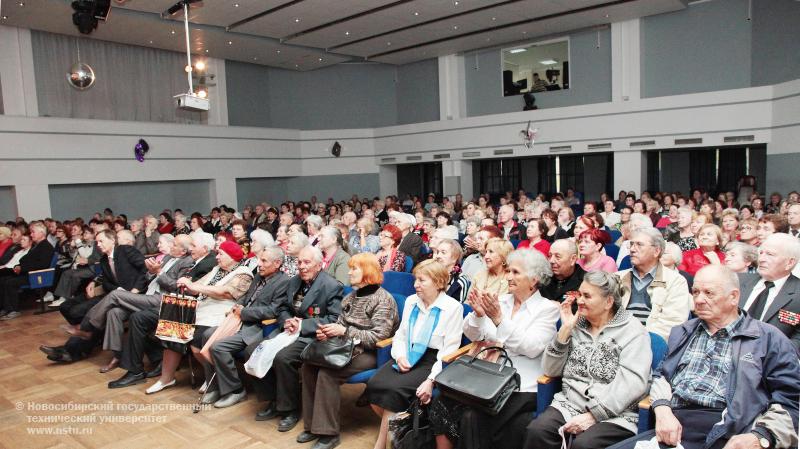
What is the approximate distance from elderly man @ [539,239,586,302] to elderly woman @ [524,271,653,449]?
3.16ft

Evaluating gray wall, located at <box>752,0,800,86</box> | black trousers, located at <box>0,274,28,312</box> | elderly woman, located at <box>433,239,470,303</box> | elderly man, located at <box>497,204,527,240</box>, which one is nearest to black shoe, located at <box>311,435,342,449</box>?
elderly woman, located at <box>433,239,470,303</box>

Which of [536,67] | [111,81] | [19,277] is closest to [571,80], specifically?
[536,67]

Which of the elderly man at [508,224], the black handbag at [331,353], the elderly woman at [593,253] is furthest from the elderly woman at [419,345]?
the elderly man at [508,224]

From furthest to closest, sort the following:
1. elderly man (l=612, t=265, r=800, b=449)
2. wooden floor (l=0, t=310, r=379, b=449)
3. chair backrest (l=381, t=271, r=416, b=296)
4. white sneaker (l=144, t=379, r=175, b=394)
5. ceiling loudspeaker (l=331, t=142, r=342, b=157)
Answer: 1. ceiling loudspeaker (l=331, t=142, r=342, b=157)
2. chair backrest (l=381, t=271, r=416, b=296)
3. white sneaker (l=144, t=379, r=175, b=394)
4. wooden floor (l=0, t=310, r=379, b=449)
5. elderly man (l=612, t=265, r=800, b=449)

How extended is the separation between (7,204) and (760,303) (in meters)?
14.3

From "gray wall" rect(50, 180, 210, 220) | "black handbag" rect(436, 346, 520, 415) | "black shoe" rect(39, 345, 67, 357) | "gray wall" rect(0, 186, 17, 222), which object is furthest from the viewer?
"gray wall" rect(50, 180, 210, 220)

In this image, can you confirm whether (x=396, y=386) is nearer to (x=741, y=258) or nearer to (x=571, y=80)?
(x=741, y=258)

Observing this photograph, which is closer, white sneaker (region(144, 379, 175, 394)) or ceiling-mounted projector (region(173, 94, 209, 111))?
white sneaker (region(144, 379, 175, 394))

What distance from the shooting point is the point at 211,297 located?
446 cm

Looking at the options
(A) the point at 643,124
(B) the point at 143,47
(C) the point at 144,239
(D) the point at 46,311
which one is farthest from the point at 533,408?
(B) the point at 143,47

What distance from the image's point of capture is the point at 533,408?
2768mm

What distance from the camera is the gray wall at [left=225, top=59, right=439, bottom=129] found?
57.9 ft

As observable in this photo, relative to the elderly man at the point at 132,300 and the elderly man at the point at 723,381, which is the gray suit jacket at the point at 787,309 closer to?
the elderly man at the point at 723,381

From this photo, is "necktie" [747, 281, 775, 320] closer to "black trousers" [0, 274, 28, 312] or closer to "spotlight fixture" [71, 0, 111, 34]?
"black trousers" [0, 274, 28, 312]
